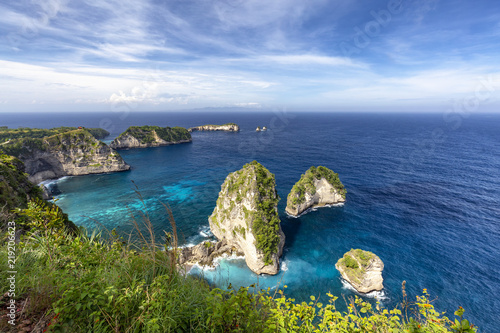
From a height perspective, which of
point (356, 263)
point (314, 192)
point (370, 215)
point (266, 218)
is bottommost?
point (370, 215)

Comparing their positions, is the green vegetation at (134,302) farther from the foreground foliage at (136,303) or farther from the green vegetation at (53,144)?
the green vegetation at (53,144)

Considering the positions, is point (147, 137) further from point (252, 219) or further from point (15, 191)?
point (252, 219)

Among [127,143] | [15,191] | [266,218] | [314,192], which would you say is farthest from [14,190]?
[127,143]

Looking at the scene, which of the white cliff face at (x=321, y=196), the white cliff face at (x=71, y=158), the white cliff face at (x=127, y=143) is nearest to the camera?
the white cliff face at (x=321, y=196)

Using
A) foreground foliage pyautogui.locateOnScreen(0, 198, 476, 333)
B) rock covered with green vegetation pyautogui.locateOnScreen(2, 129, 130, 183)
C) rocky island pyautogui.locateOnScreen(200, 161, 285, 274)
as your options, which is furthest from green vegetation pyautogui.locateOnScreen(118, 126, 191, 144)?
foreground foliage pyautogui.locateOnScreen(0, 198, 476, 333)

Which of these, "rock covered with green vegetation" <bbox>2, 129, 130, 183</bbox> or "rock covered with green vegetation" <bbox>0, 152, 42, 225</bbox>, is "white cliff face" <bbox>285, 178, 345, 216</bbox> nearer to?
"rock covered with green vegetation" <bbox>0, 152, 42, 225</bbox>

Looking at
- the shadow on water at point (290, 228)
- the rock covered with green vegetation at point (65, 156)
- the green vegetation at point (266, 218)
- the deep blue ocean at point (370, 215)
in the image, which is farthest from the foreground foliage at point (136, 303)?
the rock covered with green vegetation at point (65, 156)
